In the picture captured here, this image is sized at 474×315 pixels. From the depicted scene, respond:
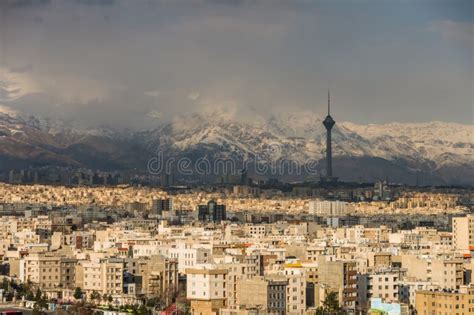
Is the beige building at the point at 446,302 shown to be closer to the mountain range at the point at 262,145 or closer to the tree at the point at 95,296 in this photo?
the tree at the point at 95,296

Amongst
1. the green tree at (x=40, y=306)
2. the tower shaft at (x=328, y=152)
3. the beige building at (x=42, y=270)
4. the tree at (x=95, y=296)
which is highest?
the tower shaft at (x=328, y=152)

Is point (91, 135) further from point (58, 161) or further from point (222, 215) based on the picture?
point (222, 215)

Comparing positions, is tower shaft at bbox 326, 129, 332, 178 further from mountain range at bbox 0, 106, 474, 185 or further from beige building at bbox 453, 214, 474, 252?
beige building at bbox 453, 214, 474, 252

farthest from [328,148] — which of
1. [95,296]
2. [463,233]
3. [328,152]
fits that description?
[95,296]

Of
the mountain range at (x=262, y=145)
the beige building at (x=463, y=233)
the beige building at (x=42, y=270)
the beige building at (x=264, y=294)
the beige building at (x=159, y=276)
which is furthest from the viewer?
the mountain range at (x=262, y=145)

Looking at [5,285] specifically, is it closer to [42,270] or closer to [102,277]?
[102,277]

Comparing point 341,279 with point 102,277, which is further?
point 102,277

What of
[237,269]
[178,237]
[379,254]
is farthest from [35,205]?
[237,269]

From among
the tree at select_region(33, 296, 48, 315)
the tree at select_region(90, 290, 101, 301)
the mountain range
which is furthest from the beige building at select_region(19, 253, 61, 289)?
the mountain range

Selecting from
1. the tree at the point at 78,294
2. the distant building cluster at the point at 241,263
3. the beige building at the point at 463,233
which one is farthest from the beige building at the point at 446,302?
the beige building at the point at 463,233
